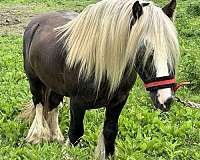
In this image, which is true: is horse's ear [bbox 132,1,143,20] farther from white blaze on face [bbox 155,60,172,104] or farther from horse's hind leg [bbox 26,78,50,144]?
horse's hind leg [bbox 26,78,50,144]

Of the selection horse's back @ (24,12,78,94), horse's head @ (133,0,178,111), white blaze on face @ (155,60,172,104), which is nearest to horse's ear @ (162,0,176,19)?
horse's head @ (133,0,178,111)

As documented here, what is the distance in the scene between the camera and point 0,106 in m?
6.07

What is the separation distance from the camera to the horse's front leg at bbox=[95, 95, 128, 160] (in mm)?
4473

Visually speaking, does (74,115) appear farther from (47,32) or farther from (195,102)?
(195,102)

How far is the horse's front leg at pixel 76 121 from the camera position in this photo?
4336 mm

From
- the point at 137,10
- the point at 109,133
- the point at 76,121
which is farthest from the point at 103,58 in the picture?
the point at 109,133

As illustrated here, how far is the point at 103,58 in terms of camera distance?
12.9ft

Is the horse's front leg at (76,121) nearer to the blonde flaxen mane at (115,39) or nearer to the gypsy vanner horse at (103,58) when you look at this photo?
the gypsy vanner horse at (103,58)

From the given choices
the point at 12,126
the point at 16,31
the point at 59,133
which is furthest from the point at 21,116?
the point at 16,31

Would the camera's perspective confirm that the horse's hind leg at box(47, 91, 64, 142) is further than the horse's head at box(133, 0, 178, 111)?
Yes

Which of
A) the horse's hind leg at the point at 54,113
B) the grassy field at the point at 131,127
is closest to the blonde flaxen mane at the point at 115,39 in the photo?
the grassy field at the point at 131,127

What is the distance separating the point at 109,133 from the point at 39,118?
3.76 ft

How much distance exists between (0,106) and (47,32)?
154 centimetres

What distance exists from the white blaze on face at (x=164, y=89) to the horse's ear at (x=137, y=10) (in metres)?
0.43
